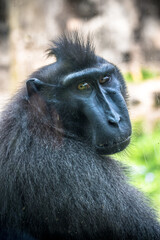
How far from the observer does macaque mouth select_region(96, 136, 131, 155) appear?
395cm

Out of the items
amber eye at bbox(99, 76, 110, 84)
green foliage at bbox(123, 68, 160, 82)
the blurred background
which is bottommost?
green foliage at bbox(123, 68, 160, 82)

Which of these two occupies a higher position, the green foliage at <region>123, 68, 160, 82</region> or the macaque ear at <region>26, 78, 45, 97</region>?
the macaque ear at <region>26, 78, 45, 97</region>

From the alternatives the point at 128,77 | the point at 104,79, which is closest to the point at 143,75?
the point at 128,77

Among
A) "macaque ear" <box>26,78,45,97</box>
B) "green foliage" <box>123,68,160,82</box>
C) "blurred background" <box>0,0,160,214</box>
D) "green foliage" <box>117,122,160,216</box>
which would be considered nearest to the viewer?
"macaque ear" <box>26,78,45,97</box>

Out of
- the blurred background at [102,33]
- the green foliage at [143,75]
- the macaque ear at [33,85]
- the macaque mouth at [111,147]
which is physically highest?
the macaque ear at [33,85]

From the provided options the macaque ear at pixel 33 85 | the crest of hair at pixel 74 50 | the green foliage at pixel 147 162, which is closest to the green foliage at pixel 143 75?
the green foliage at pixel 147 162

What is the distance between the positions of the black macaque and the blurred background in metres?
4.69

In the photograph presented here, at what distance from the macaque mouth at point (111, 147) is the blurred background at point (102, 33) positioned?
15.6 ft

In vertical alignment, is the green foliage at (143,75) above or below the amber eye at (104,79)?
below

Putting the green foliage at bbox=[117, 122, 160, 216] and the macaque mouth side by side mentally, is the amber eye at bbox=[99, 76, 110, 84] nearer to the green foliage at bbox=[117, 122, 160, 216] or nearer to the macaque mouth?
the macaque mouth

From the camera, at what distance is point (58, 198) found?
359cm

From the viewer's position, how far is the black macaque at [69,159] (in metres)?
3.62

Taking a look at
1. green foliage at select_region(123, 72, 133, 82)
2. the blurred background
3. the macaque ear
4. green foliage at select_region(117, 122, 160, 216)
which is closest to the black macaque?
the macaque ear

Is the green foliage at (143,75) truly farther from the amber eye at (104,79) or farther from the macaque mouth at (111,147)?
the macaque mouth at (111,147)
